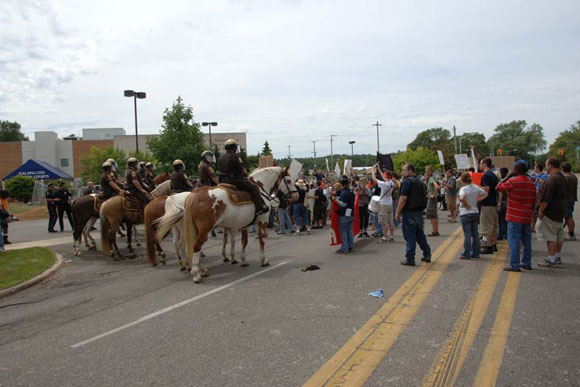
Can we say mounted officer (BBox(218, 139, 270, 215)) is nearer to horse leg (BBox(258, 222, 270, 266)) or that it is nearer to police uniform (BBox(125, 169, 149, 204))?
horse leg (BBox(258, 222, 270, 266))

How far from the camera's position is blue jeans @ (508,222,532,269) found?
26.0 ft

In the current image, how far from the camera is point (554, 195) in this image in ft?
26.8

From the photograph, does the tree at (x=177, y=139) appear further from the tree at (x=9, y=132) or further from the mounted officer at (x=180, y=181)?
the tree at (x=9, y=132)

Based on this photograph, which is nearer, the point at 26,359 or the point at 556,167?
the point at 26,359

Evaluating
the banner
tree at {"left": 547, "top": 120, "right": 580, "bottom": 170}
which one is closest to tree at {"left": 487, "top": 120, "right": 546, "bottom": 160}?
tree at {"left": 547, "top": 120, "right": 580, "bottom": 170}

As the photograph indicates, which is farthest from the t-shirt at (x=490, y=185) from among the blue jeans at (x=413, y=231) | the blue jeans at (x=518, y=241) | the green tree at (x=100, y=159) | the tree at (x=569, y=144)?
the tree at (x=569, y=144)

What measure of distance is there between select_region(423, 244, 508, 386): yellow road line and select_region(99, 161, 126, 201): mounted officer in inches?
358

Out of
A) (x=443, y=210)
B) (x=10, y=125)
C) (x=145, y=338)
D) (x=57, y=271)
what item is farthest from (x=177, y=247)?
(x=10, y=125)

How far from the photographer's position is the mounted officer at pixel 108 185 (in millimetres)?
11633

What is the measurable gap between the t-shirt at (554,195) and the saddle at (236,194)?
19.4ft

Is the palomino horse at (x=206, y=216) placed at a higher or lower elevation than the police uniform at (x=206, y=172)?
lower

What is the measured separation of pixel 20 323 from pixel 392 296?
221 inches

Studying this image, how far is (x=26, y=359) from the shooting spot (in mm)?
4887

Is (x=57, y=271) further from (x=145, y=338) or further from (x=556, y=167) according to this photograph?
(x=556, y=167)
